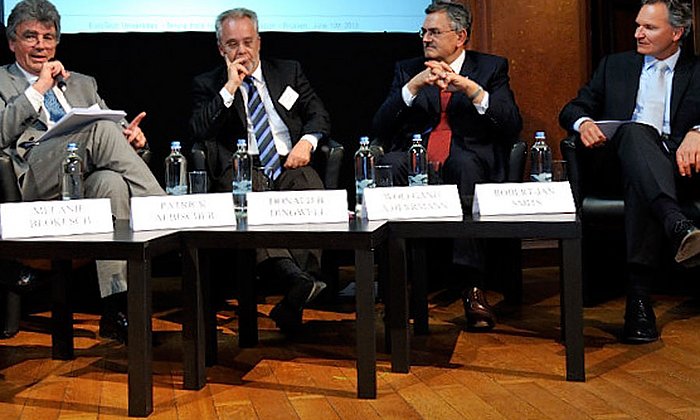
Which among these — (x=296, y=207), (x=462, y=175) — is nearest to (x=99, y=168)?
(x=296, y=207)

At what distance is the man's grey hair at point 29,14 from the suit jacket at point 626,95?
183 centimetres

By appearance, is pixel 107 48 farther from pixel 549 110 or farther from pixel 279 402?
pixel 279 402

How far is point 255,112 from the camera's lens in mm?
3602

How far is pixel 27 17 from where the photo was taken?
130 inches

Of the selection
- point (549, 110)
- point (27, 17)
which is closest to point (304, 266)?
point (27, 17)

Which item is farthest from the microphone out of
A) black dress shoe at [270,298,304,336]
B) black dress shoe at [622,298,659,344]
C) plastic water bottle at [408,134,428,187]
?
black dress shoe at [622,298,659,344]

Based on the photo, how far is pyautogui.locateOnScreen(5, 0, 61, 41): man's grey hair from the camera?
3309mm

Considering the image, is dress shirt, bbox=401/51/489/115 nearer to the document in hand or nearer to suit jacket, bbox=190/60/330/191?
suit jacket, bbox=190/60/330/191

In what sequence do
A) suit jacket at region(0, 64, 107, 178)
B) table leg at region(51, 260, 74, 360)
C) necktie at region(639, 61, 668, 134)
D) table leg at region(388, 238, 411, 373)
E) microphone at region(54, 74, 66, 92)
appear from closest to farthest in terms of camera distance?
1. table leg at region(388, 238, 411, 373)
2. table leg at region(51, 260, 74, 360)
3. suit jacket at region(0, 64, 107, 178)
4. microphone at region(54, 74, 66, 92)
5. necktie at region(639, 61, 668, 134)

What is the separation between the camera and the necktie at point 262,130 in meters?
3.54

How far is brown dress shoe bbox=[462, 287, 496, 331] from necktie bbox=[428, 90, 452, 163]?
54 centimetres

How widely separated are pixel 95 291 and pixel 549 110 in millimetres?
2083

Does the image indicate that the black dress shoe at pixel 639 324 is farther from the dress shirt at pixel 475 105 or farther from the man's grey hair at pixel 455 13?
the man's grey hair at pixel 455 13

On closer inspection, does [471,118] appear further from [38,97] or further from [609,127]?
[38,97]
